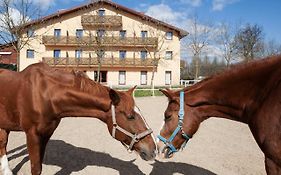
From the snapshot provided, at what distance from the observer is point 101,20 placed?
37.9 m

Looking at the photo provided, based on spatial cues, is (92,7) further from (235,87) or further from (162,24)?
(235,87)

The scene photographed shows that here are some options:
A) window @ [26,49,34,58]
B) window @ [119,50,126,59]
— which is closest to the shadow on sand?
window @ [119,50,126,59]

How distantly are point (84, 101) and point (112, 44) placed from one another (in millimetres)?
35897

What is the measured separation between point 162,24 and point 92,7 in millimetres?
10539

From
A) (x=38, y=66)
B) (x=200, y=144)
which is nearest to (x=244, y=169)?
(x=200, y=144)

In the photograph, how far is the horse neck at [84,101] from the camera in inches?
139

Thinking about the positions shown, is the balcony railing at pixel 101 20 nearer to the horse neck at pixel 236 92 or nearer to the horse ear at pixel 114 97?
the horse ear at pixel 114 97

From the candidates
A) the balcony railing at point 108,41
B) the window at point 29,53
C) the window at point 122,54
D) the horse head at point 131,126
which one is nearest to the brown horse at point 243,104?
the horse head at point 131,126

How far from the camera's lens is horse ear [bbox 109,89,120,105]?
333cm

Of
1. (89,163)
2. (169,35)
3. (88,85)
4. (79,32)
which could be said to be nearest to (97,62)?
(79,32)

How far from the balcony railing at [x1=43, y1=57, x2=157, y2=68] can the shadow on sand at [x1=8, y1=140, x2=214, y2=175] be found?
31294 mm

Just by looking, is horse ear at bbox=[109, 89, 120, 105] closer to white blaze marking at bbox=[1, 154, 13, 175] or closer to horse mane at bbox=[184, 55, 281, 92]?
horse mane at bbox=[184, 55, 281, 92]

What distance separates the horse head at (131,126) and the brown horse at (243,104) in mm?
199

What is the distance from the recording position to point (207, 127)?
32.3ft
